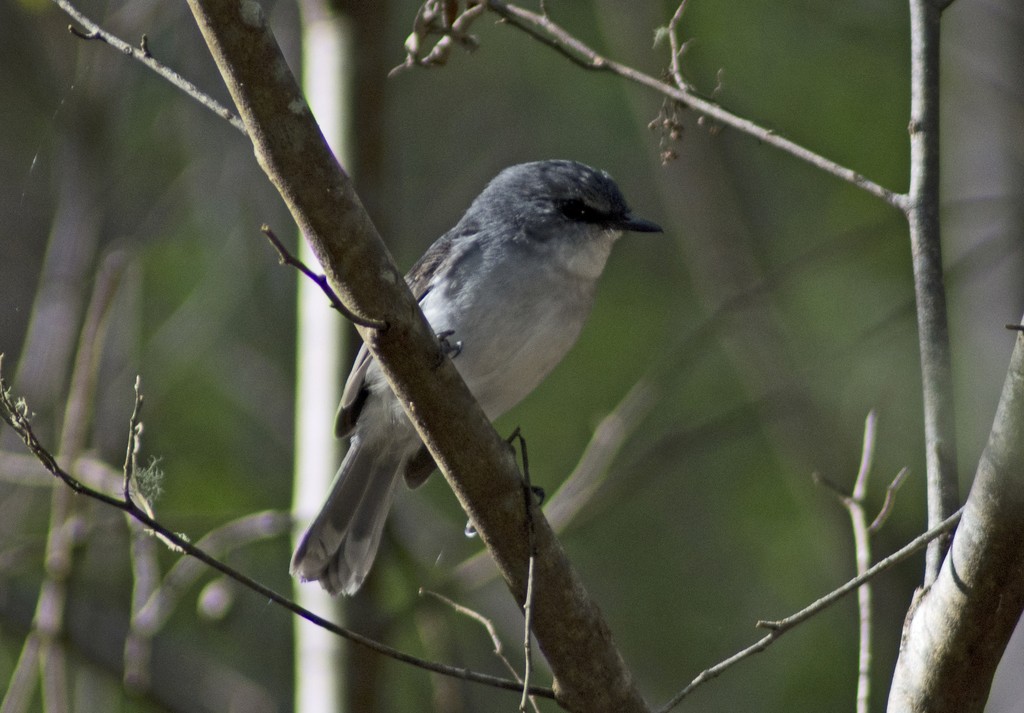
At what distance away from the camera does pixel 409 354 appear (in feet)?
8.53

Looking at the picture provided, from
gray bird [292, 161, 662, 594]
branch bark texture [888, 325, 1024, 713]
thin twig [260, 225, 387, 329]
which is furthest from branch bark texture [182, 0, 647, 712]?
gray bird [292, 161, 662, 594]

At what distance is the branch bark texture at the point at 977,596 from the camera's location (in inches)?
84.6

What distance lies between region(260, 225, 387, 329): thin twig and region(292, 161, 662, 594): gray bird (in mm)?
1231

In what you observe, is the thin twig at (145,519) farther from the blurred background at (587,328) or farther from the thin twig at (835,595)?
the blurred background at (587,328)

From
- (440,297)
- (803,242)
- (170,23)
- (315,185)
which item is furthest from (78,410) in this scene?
(803,242)

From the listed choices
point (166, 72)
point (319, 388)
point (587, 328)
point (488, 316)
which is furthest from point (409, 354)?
point (587, 328)

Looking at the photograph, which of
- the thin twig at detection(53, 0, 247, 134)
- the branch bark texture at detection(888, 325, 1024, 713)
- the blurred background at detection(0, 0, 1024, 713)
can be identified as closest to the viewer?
the branch bark texture at detection(888, 325, 1024, 713)

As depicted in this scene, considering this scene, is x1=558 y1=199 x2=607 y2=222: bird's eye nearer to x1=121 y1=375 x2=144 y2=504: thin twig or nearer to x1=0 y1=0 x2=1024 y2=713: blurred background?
x1=0 y1=0 x2=1024 y2=713: blurred background

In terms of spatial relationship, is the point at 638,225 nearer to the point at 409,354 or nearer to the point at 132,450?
the point at 409,354

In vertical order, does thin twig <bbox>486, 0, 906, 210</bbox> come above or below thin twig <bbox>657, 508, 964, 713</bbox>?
above

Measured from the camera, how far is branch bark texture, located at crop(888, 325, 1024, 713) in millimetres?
2148

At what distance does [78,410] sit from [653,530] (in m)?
4.66

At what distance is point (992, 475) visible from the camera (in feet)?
7.17

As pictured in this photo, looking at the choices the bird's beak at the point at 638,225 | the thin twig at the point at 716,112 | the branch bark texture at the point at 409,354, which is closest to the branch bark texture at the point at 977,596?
the branch bark texture at the point at 409,354
